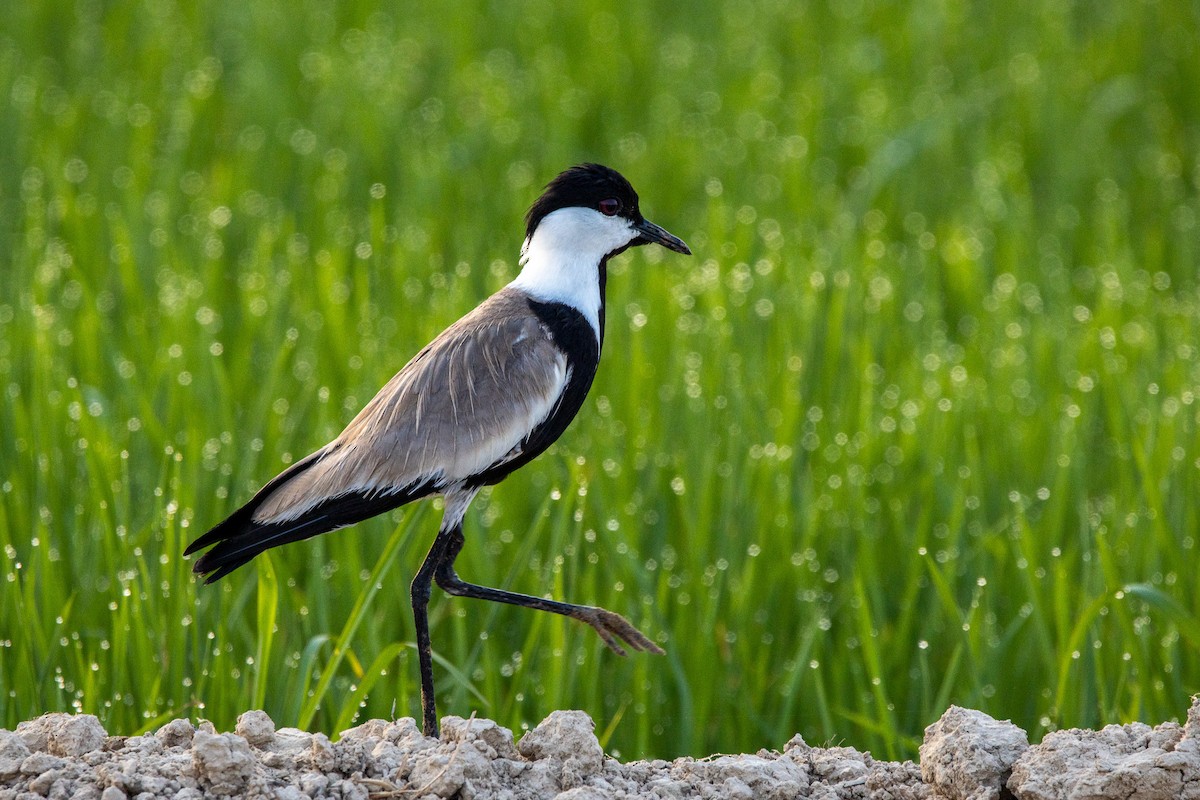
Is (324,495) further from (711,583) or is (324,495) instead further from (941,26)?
(941,26)

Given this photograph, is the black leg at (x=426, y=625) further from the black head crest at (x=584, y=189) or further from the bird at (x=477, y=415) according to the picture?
the black head crest at (x=584, y=189)

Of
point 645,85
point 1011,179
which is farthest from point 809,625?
point 645,85

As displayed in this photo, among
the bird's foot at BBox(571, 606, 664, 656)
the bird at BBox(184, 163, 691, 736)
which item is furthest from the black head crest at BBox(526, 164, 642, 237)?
the bird's foot at BBox(571, 606, 664, 656)

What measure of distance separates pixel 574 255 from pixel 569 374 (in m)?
0.31

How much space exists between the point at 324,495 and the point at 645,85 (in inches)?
257

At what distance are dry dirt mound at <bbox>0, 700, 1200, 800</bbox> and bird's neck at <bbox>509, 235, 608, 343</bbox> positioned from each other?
948 mm

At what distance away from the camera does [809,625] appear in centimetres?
422

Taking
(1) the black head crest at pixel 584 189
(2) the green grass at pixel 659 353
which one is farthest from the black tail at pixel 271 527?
(1) the black head crest at pixel 584 189

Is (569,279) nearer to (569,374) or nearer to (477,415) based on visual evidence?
(569,374)

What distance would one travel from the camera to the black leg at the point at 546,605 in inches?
129

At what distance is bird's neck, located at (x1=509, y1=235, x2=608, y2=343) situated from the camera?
331cm

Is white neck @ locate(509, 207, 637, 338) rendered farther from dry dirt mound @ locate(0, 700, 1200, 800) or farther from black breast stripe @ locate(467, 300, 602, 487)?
dry dirt mound @ locate(0, 700, 1200, 800)

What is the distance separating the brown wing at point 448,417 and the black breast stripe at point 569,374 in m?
0.02

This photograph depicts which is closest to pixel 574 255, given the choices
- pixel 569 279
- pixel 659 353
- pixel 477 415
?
pixel 569 279
